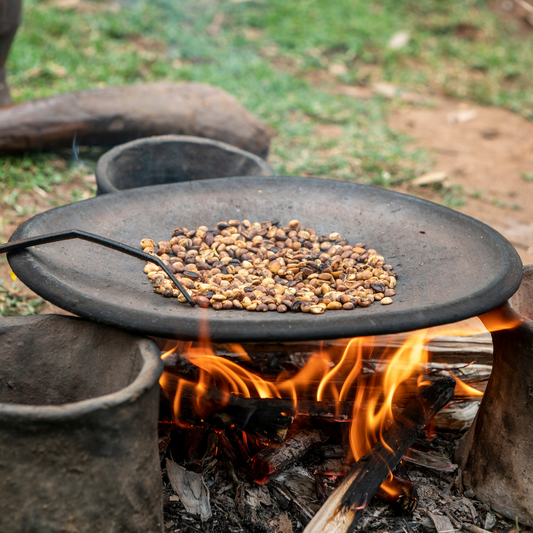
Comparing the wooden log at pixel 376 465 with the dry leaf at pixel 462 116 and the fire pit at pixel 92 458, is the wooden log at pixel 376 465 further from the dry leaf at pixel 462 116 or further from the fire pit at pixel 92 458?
the dry leaf at pixel 462 116

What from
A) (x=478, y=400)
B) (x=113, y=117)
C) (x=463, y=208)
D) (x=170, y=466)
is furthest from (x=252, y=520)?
(x=463, y=208)

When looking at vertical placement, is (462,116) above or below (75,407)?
below

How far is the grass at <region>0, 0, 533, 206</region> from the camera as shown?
213 inches

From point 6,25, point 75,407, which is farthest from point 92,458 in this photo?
point 6,25

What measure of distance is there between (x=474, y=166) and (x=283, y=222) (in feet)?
13.2

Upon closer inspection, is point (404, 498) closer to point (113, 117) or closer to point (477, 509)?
point (477, 509)

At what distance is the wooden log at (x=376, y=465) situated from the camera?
1775 mm

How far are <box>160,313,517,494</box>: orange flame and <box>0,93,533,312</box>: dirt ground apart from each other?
150 cm

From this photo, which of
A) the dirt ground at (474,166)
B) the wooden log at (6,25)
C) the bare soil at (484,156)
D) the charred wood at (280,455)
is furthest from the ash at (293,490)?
the wooden log at (6,25)

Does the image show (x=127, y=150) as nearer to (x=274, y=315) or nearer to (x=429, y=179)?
(x=274, y=315)

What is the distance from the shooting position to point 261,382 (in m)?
2.28

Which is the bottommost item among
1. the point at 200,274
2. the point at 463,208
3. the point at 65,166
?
the point at 65,166

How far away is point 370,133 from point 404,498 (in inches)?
185

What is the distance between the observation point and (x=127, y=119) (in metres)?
4.38
